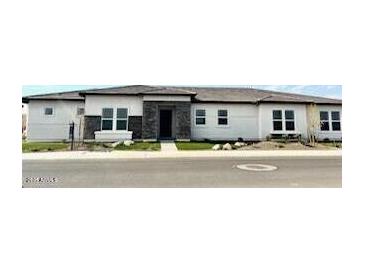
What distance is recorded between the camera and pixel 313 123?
10031 mm

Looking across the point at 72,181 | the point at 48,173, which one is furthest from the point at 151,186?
the point at 48,173

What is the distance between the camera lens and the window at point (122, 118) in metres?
9.84

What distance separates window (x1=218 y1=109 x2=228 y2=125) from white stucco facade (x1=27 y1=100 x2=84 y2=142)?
4.84 m

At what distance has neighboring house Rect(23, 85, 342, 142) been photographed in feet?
29.0

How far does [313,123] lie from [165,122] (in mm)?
5170

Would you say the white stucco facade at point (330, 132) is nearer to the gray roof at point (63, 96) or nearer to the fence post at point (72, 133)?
the gray roof at point (63, 96)

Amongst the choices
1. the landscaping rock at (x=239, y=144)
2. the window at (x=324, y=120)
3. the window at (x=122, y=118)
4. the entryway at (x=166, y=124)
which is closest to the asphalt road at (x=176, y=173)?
the window at (x=324, y=120)

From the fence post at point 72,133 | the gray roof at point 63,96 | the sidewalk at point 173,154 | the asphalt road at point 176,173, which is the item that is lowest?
the asphalt road at point 176,173

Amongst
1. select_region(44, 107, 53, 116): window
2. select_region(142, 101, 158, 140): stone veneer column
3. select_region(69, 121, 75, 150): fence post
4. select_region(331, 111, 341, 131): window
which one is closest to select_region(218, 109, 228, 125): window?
select_region(142, 101, 158, 140): stone veneer column

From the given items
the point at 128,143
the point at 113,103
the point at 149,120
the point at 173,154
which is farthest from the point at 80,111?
the point at 173,154

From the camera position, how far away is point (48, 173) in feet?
20.9

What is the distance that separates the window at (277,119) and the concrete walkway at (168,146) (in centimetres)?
367

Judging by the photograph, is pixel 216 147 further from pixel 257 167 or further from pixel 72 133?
pixel 72 133
